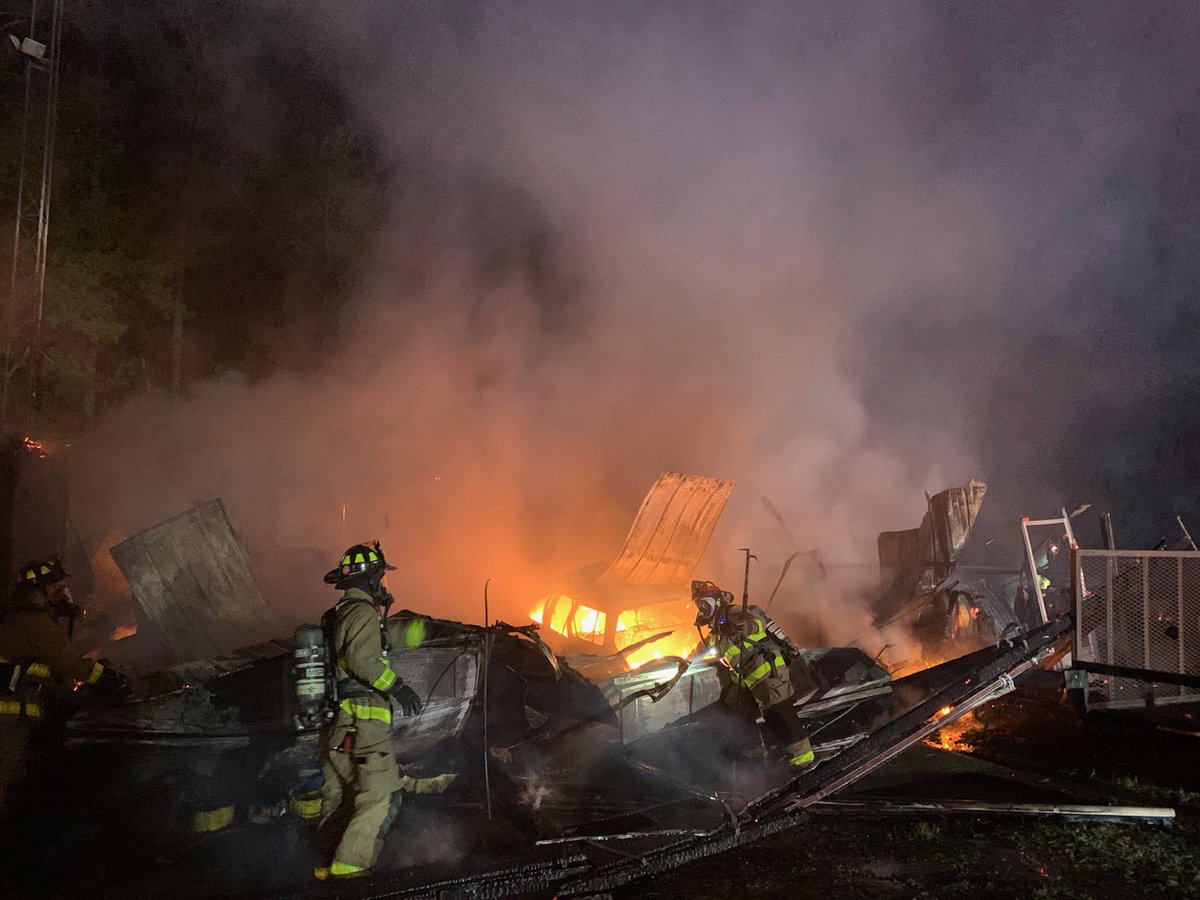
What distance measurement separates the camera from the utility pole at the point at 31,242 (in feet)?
22.1

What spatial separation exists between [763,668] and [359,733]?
2.74m

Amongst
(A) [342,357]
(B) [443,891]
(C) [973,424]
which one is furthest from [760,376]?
(C) [973,424]

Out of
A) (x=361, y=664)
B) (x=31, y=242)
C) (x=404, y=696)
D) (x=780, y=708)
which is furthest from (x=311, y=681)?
(x=31, y=242)

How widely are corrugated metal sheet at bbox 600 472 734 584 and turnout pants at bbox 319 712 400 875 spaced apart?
17.6 ft

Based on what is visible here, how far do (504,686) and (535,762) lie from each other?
0.52m

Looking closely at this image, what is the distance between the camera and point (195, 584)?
620 cm

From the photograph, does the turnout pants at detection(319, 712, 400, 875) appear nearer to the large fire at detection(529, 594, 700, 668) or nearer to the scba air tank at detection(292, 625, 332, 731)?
the scba air tank at detection(292, 625, 332, 731)

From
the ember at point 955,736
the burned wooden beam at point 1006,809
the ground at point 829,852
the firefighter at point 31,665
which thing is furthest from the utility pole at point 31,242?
the ember at point 955,736

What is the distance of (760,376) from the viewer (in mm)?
12383

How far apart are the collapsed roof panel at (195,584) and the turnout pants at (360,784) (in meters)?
3.01

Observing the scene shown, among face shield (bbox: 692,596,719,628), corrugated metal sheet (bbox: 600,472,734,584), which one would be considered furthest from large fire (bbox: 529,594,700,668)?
face shield (bbox: 692,596,719,628)

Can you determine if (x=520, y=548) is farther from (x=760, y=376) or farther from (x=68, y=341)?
(x=68, y=341)

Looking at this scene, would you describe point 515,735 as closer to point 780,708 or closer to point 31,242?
point 780,708

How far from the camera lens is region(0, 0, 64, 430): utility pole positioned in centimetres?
673
